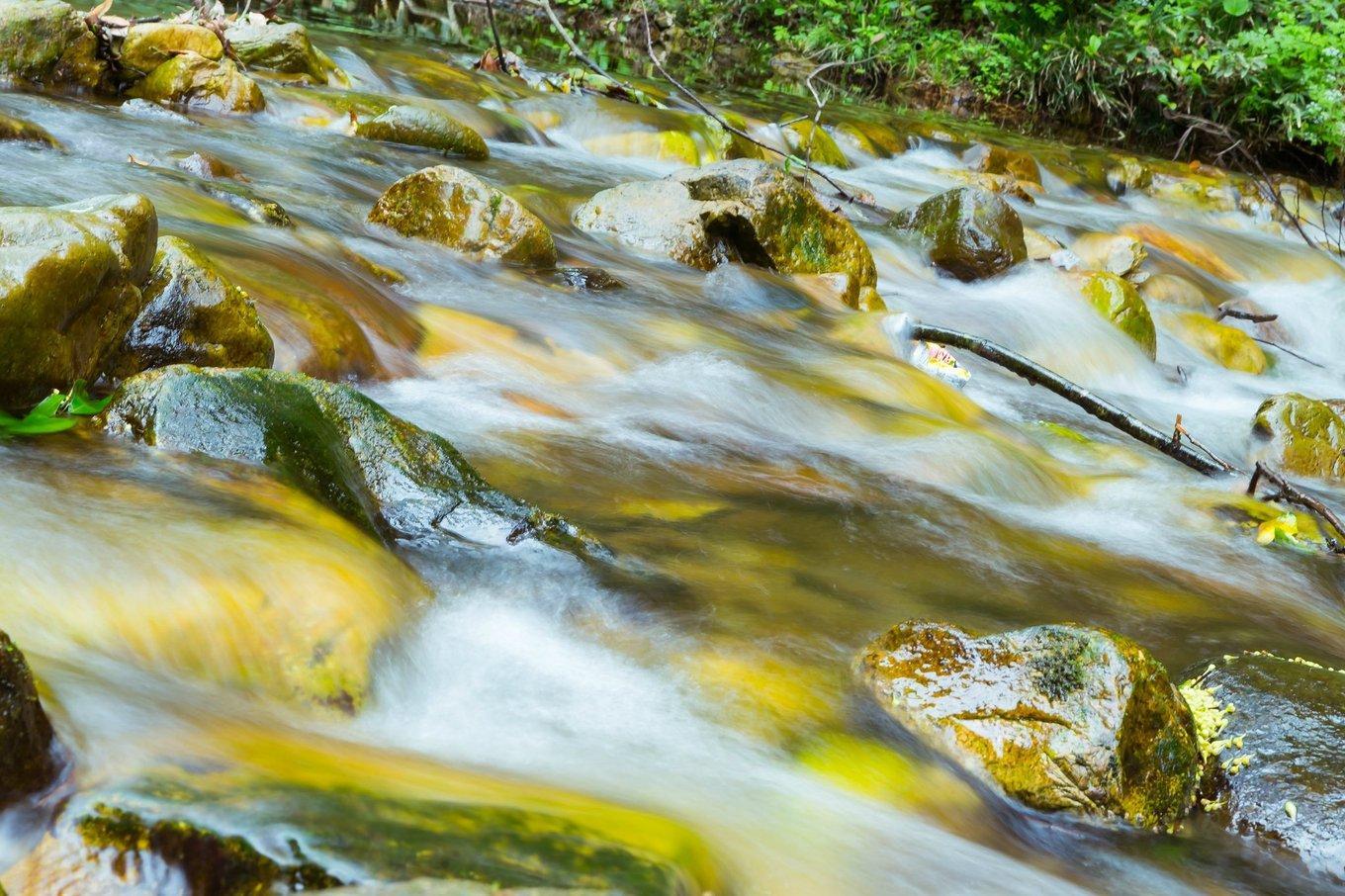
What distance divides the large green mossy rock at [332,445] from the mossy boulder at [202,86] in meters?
6.52

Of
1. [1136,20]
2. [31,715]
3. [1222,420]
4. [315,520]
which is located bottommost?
[1222,420]

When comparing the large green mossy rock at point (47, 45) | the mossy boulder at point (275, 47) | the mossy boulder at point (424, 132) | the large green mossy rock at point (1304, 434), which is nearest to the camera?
the large green mossy rock at point (1304, 434)

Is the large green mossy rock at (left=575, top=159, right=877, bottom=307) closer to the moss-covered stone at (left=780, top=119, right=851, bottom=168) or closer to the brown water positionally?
the brown water

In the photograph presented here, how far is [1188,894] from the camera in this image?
2760mm

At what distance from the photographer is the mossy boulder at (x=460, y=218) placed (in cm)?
679

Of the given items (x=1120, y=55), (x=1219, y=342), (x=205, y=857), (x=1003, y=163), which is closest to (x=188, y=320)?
(x=205, y=857)

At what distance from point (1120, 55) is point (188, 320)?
794 inches

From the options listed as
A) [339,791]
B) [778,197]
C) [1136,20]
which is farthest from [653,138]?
[1136,20]

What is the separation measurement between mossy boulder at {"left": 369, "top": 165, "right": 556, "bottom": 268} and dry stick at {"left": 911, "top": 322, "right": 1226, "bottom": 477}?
98.6 inches

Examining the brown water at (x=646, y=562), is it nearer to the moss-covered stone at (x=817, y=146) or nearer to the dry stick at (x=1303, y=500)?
the dry stick at (x=1303, y=500)

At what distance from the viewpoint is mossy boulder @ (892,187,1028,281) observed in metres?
9.42

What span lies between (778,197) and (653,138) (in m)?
4.11

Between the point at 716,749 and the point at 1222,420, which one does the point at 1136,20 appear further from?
the point at 716,749

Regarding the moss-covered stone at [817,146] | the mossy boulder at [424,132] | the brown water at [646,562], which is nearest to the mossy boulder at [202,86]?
the brown water at [646,562]
